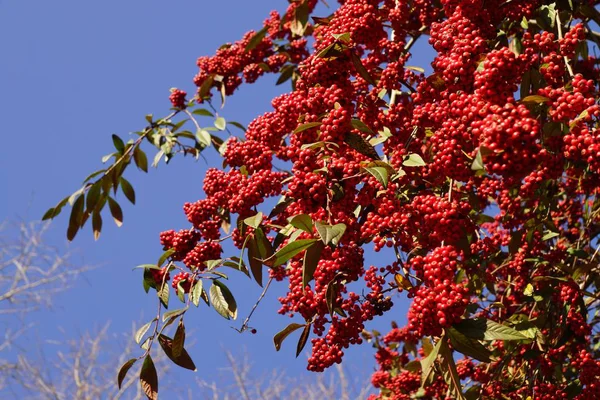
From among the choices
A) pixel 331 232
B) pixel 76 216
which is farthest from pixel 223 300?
pixel 76 216

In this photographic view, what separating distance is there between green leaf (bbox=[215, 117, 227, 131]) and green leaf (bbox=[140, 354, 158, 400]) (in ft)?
5.66

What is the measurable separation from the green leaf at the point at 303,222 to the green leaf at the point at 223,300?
0.67 metres

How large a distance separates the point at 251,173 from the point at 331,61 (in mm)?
467

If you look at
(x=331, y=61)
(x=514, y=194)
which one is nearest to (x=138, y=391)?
(x=514, y=194)

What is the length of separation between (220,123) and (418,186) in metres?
1.74

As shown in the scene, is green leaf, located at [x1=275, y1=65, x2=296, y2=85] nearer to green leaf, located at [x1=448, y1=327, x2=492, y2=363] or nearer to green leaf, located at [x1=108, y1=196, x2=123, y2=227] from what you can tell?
green leaf, located at [x1=108, y1=196, x2=123, y2=227]

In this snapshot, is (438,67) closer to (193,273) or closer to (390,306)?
(390,306)

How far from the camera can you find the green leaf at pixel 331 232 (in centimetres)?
187

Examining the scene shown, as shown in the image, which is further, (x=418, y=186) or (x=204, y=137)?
(x=204, y=137)

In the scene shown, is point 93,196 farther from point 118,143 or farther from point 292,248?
point 292,248

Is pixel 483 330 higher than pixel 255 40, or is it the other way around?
pixel 255 40

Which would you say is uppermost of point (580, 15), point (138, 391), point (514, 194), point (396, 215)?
point (138, 391)

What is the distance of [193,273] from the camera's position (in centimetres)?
265

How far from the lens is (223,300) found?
2.56 m
